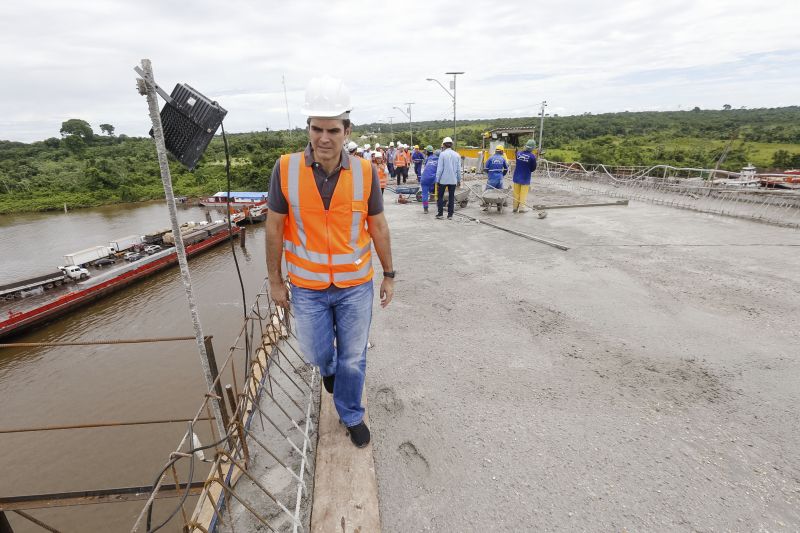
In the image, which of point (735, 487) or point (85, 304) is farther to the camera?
point (85, 304)

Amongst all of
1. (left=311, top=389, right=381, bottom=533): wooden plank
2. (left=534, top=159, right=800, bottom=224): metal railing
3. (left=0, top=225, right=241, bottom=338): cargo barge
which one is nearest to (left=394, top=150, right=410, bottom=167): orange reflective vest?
(left=534, top=159, right=800, bottom=224): metal railing

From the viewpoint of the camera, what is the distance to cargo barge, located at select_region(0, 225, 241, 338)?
50.0 ft

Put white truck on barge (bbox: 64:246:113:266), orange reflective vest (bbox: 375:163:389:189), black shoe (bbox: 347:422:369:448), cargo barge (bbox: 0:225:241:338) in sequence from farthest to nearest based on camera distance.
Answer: white truck on barge (bbox: 64:246:113:266) < cargo barge (bbox: 0:225:241:338) < orange reflective vest (bbox: 375:163:389:189) < black shoe (bbox: 347:422:369:448)

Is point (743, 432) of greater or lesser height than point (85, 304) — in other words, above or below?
above

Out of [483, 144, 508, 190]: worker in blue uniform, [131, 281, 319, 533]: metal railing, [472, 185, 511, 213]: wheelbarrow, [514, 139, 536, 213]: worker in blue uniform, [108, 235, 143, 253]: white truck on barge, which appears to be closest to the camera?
[131, 281, 319, 533]: metal railing

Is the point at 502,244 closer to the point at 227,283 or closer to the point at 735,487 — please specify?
the point at 735,487

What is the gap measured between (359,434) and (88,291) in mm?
20447

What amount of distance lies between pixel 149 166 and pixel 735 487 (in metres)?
67.5

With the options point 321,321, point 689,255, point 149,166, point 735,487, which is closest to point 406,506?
point 321,321

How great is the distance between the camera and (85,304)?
688 inches

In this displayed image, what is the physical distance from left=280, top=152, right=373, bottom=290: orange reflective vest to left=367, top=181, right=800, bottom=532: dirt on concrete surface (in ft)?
3.92

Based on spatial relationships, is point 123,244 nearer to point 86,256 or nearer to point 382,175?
point 86,256

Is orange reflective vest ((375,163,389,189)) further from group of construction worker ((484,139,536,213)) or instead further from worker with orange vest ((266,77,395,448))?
worker with orange vest ((266,77,395,448))

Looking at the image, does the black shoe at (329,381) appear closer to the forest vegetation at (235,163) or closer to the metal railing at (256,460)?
the metal railing at (256,460)
